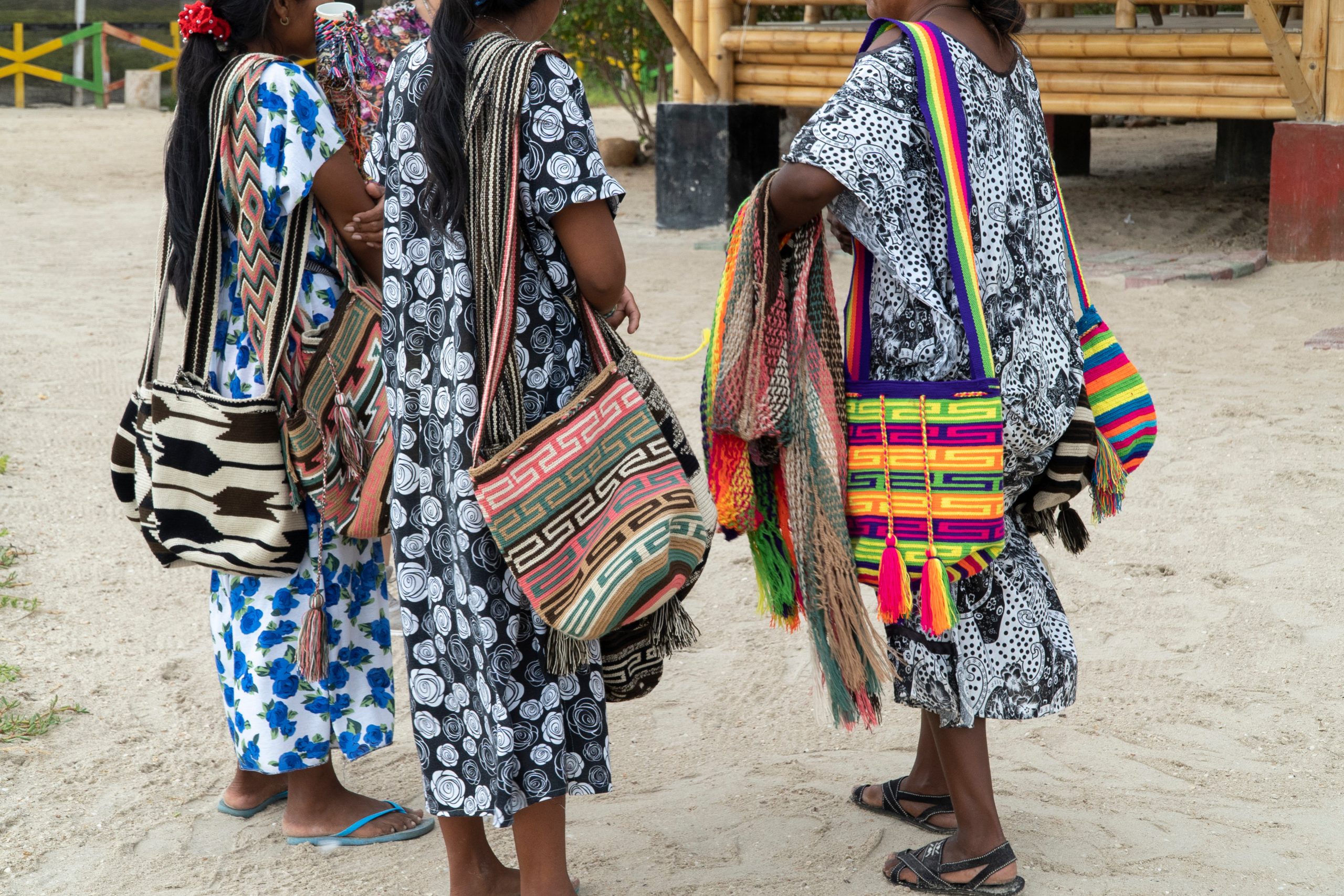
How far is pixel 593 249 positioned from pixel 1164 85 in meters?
7.00

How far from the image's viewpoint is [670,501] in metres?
2.09

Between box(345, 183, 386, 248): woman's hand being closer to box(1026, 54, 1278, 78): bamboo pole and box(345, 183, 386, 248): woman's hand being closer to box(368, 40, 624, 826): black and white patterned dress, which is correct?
box(368, 40, 624, 826): black and white patterned dress

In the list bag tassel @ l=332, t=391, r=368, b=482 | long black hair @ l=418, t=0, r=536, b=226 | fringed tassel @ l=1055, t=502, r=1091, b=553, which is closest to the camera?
long black hair @ l=418, t=0, r=536, b=226

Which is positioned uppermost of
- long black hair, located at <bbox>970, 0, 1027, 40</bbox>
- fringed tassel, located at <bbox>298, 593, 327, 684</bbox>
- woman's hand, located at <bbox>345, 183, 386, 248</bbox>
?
long black hair, located at <bbox>970, 0, 1027, 40</bbox>

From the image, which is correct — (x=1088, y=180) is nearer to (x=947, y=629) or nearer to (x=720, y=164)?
(x=720, y=164)

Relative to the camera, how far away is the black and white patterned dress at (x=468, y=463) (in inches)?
83.0

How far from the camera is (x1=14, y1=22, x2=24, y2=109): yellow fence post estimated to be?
19.8m

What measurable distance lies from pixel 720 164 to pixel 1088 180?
3863 mm

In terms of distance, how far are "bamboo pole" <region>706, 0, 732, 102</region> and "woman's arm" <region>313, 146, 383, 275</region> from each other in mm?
7451

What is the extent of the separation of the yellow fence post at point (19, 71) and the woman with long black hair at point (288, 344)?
65.0ft

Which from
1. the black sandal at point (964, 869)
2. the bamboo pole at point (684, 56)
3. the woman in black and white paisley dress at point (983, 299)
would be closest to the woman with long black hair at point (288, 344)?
the woman in black and white paisley dress at point (983, 299)

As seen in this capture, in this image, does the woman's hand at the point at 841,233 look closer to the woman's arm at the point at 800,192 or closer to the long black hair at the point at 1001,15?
the woman's arm at the point at 800,192

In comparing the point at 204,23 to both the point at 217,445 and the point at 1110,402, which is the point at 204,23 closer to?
the point at 217,445

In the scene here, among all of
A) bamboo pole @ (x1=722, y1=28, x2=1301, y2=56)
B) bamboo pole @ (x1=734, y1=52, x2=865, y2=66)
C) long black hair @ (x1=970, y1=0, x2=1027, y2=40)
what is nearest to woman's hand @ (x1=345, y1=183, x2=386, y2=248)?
long black hair @ (x1=970, y1=0, x2=1027, y2=40)
